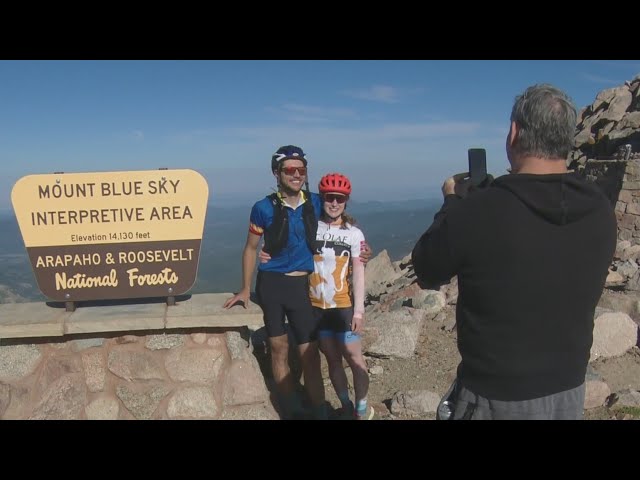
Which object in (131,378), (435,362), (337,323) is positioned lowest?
(435,362)

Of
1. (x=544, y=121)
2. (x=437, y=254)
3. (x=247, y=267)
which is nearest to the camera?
(x=544, y=121)

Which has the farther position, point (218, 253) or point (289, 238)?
point (218, 253)

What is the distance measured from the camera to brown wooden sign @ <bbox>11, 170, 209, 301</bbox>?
3922 mm

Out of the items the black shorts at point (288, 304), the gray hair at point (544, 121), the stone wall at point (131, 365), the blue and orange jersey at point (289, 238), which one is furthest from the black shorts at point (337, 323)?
the gray hair at point (544, 121)

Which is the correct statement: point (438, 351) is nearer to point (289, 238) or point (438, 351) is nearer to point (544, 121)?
point (289, 238)

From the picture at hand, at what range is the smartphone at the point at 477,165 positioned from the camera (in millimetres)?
2244

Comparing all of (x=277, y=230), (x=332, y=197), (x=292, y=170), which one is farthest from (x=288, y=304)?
(x=292, y=170)

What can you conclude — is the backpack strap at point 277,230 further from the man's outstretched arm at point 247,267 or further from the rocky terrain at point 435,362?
the rocky terrain at point 435,362

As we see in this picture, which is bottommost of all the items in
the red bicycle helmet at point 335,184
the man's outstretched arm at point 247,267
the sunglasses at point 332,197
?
the man's outstretched arm at point 247,267

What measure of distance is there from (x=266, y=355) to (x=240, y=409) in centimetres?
85

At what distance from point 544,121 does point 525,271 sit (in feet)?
1.70

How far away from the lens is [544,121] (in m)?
1.88

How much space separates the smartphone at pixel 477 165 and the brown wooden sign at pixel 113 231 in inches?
89.7

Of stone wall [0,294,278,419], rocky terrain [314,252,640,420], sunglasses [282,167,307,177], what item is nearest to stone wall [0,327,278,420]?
stone wall [0,294,278,419]
